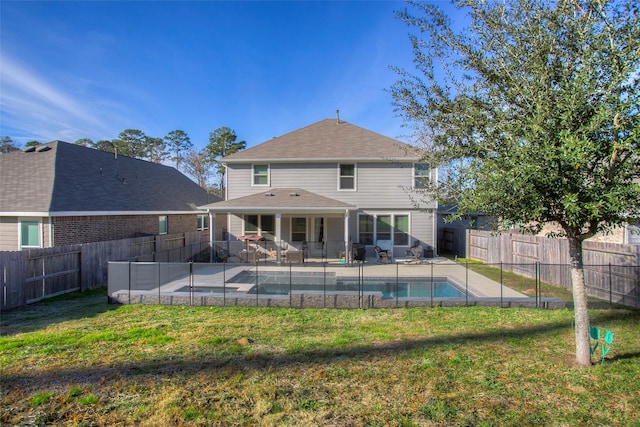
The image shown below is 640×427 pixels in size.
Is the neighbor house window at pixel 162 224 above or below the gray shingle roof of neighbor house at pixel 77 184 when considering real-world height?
below

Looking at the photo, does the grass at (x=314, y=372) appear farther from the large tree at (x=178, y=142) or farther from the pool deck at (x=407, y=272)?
the large tree at (x=178, y=142)

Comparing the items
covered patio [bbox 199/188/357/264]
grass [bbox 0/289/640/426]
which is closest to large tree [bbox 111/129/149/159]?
covered patio [bbox 199/188/357/264]

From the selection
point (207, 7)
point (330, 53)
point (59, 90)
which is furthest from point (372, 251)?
point (59, 90)

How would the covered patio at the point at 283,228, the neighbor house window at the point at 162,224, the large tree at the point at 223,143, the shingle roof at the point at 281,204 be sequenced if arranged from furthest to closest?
the large tree at the point at 223,143 < the neighbor house window at the point at 162,224 < the covered patio at the point at 283,228 < the shingle roof at the point at 281,204

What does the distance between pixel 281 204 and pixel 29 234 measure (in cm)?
942

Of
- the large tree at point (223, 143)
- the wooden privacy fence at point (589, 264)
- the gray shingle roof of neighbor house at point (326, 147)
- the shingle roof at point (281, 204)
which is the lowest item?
the wooden privacy fence at point (589, 264)

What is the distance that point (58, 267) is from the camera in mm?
9977

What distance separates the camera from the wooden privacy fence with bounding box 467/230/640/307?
26.7ft

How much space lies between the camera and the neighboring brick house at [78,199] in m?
12.0

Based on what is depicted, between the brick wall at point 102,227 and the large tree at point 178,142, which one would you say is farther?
the large tree at point 178,142

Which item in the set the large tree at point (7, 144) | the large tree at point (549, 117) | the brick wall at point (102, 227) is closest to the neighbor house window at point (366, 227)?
the brick wall at point (102, 227)

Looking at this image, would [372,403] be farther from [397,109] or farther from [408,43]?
[408,43]

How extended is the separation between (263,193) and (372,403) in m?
13.6

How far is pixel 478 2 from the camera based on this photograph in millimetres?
5242
